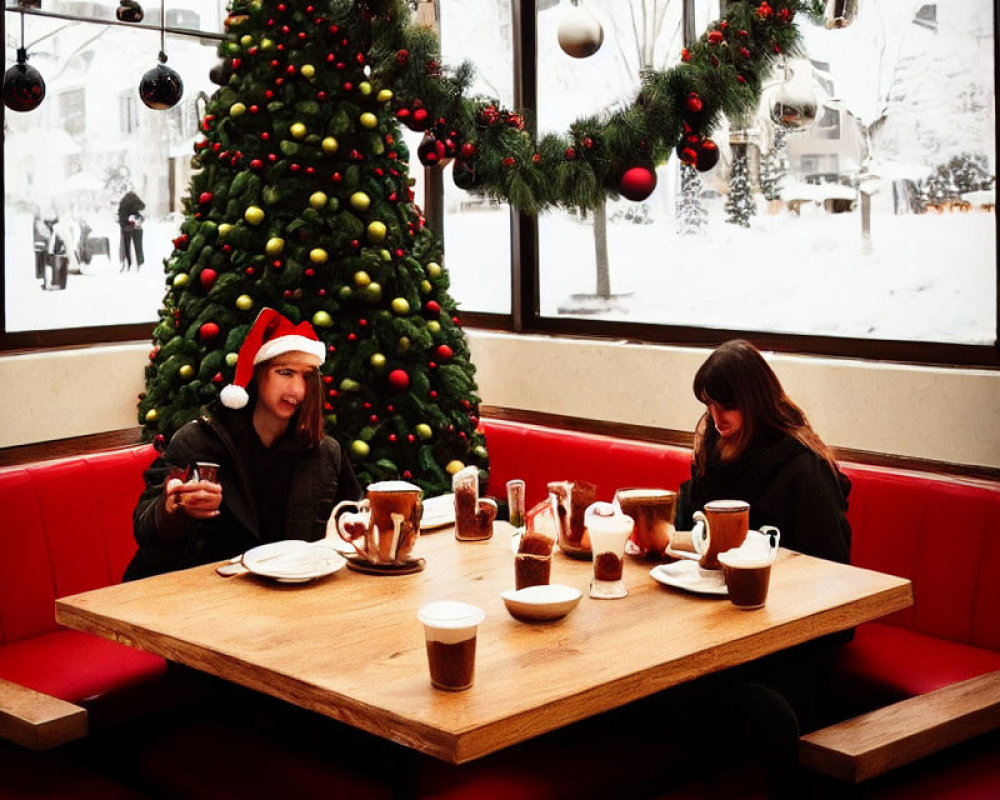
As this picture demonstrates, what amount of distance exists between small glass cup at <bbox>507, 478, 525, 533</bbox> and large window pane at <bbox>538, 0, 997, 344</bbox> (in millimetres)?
1612

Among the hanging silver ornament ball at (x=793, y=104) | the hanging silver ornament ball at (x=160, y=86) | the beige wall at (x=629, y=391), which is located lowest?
the beige wall at (x=629, y=391)

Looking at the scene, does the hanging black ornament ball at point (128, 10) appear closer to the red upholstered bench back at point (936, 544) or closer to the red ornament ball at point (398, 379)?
A: the red ornament ball at point (398, 379)

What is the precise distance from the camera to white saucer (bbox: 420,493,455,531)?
3241 millimetres

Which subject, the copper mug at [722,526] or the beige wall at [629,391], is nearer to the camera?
the copper mug at [722,526]

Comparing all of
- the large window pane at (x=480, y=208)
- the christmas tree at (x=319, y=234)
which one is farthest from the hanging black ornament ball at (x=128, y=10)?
the large window pane at (x=480, y=208)

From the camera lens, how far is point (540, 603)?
2381 millimetres

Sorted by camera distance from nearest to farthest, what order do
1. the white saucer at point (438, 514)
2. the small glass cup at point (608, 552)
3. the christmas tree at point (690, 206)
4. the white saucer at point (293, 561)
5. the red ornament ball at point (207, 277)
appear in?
the small glass cup at point (608, 552)
the white saucer at point (293, 561)
the white saucer at point (438, 514)
the red ornament ball at point (207, 277)
the christmas tree at point (690, 206)

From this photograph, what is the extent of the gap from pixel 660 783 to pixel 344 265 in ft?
6.74

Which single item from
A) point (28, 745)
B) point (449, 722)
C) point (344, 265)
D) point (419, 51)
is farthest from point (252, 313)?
point (449, 722)

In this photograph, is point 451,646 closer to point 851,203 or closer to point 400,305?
point 400,305

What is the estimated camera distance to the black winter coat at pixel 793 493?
300cm

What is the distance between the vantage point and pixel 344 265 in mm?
4121

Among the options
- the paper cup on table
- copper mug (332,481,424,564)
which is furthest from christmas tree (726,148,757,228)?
the paper cup on table

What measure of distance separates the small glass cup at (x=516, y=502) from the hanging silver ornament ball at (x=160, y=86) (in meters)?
1.81
